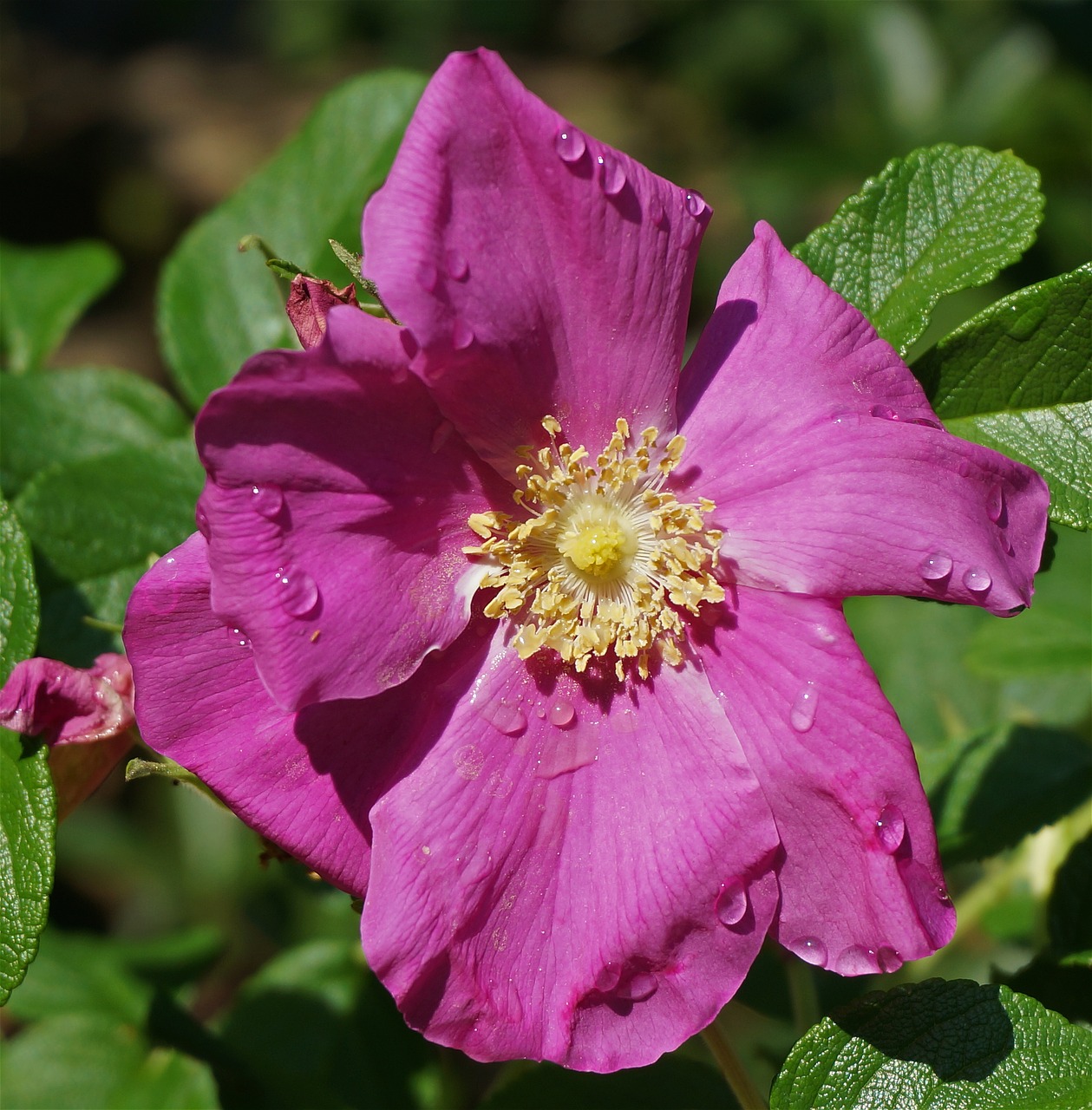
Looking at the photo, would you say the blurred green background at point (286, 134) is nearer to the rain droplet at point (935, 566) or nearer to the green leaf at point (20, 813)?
the green leaf at point (20, 813)

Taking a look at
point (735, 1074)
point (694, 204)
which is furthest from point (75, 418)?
point (735, 1074)

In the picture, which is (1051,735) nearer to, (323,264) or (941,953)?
(941,953)

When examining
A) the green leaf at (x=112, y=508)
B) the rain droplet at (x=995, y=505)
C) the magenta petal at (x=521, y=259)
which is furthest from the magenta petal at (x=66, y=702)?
the rain droplet at (x=995, y=505)

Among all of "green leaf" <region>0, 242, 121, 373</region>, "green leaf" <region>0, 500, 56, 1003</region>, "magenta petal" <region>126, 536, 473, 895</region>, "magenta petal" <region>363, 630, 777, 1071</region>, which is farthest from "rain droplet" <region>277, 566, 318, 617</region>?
"green leaf" <region>0, 242, 121, 373</region>

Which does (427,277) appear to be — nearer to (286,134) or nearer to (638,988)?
(638,988)

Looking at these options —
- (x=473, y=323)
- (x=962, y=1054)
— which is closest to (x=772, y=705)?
(x=962, y=1054)

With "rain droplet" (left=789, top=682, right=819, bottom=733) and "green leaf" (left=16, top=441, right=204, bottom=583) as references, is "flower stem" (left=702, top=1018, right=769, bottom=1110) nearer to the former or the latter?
"rain droplet" (left=789, top=682, right=819, bottom=733)
